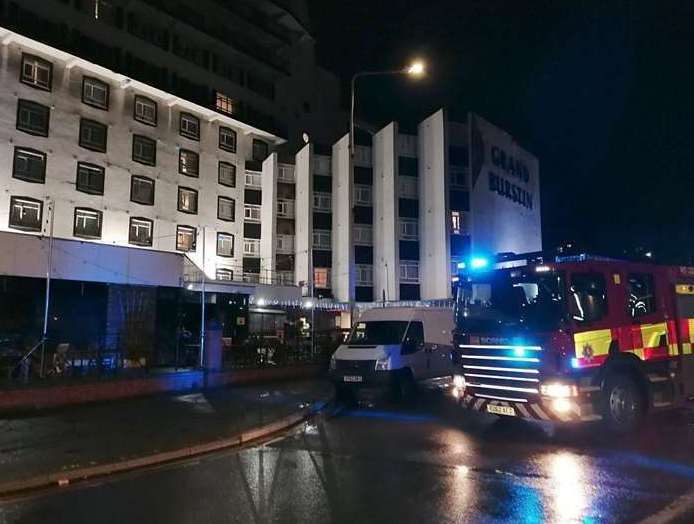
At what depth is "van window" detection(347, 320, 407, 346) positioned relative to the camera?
14938 mm

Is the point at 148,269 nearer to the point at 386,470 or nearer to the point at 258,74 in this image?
the point at 386,470

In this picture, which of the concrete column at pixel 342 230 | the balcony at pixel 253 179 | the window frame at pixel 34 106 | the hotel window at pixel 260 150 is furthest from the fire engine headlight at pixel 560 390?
the hotel window at pixel 260 150

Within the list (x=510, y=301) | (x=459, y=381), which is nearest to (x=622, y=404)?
(x=510, y=301)

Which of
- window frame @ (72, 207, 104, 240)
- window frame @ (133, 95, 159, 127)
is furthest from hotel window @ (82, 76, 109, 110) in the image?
window frame @ (72, 207, 104, 240)

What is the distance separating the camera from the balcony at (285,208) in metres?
43.0

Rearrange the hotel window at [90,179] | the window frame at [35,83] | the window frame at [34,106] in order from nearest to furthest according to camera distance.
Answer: the window frame at [34,106], the window frame at [35,83], the hotel window at [90,179]

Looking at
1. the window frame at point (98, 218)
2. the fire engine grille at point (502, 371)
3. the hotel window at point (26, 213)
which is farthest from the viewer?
the window frame at point (98, 218)

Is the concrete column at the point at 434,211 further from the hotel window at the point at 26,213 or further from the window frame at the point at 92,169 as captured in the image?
the hotel window at the point at 26,213

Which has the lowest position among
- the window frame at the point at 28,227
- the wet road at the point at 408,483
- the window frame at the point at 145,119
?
the wet road at the point at 408,483

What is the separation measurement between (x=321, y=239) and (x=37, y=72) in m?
21.6

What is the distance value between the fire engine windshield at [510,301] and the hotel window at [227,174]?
31.3 m

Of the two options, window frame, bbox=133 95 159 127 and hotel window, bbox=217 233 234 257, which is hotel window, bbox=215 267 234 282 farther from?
window frame, bbox=133 95 159 127

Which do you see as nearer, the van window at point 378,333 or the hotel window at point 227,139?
the van window at point 378,333

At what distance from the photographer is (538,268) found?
9414 mm
